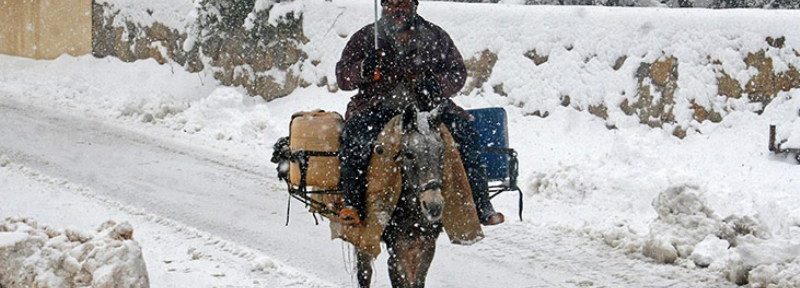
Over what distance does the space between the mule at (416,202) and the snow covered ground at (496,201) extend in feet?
6.63

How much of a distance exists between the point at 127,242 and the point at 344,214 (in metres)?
1.64

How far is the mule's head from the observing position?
16.6ft

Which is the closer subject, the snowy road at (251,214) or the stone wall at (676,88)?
the snowy road at (251,214)

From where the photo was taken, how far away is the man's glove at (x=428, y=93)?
5867 mm

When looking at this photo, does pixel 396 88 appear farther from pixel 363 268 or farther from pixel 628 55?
pixel 628 55

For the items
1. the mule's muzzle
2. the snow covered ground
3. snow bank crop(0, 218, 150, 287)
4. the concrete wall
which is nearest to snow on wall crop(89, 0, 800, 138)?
the snow covered ground

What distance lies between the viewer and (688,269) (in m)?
8.12

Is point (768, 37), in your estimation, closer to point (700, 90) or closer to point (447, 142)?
point (700, 90)

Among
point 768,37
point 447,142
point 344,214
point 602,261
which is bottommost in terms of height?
point 602,261

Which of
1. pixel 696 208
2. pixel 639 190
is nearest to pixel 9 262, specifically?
pixel 696 208

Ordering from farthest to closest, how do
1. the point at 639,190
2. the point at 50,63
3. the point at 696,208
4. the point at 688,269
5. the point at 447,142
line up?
the point at 50,63 < the point at 639,190 < the point at 696,208 < the point at 688,269 < the point at 447,142

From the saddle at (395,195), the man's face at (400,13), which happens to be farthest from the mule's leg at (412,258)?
the man's face at (400,13)

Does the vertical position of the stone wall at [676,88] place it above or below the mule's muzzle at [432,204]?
above

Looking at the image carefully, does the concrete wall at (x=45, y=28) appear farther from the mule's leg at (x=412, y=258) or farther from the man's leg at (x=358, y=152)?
the mule's leg at (x=412, y=258)
